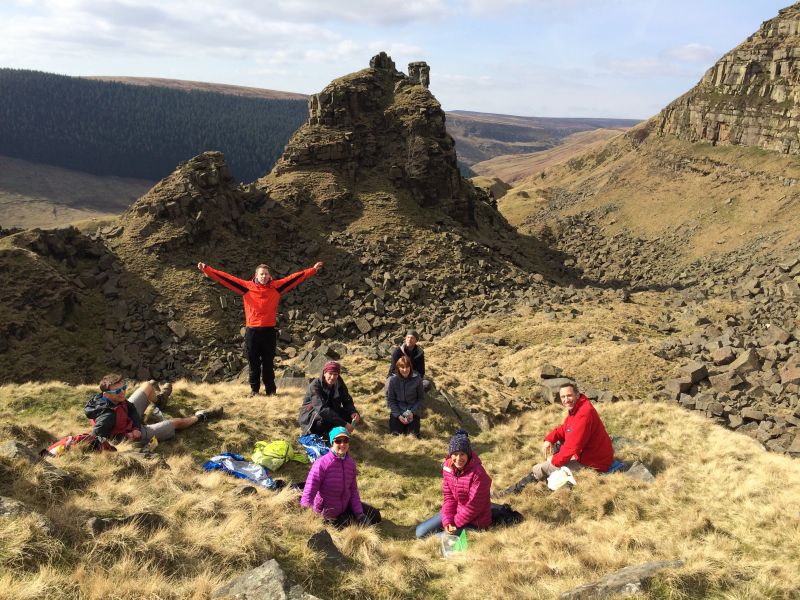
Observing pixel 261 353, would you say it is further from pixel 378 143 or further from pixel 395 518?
pixel 378 143

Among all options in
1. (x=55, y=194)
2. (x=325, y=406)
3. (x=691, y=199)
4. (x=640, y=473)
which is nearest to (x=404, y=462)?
(x=325, y=406)

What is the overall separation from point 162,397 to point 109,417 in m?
3.64

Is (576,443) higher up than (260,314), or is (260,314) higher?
(260,314)

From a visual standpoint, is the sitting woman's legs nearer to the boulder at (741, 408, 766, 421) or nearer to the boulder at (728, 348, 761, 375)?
the boulder at (741, 408, 766, 421)

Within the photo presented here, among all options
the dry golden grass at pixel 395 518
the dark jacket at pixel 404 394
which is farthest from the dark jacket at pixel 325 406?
the dark jacket at pixel 404 394

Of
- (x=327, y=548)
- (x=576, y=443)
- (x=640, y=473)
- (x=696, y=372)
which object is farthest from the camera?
(x=696, y=372)

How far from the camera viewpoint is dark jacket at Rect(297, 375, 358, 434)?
1254 centimetres

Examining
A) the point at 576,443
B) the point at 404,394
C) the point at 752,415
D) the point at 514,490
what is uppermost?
the point at 576,443

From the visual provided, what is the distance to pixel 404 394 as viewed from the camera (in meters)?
14.6

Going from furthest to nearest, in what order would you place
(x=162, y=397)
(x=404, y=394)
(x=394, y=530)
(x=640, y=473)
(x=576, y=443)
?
(x=404, y=394)
(x=162, y=397)
(x=640, y=473)
(x=576, y=443)
(x=394, y=530)

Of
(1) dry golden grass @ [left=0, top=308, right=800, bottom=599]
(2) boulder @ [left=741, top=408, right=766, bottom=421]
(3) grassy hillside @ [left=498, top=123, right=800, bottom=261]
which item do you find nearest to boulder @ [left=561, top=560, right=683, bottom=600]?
(1) dry golden grass @ [left=0, top=308, right=800, bottom=599]

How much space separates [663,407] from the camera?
687 inches

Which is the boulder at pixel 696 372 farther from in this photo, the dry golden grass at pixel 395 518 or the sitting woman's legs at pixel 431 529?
the sitting woman's legs at pixel 431 529

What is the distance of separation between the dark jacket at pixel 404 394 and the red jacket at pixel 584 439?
409 centimetres
